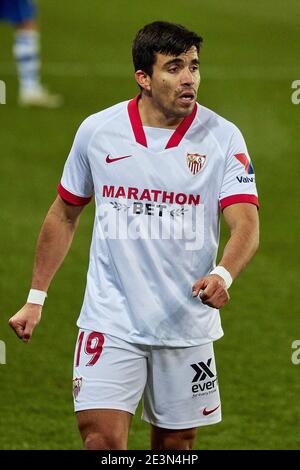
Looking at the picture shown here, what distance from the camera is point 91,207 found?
42.4 ft

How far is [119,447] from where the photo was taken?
5777 mm

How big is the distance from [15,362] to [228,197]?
358 cm

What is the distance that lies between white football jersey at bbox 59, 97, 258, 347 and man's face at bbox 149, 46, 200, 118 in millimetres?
127

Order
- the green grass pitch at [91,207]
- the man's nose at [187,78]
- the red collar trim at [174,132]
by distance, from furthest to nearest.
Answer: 1. the green grass pitch at [91,207]
2. the red collar trim at [174,132]
3. the man's nose at [187,78]

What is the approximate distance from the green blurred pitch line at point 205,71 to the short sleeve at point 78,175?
1291 centimetres

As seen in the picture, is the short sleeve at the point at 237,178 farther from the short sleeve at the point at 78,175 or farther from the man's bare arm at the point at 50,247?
the man's bare arm at the point at 50,247

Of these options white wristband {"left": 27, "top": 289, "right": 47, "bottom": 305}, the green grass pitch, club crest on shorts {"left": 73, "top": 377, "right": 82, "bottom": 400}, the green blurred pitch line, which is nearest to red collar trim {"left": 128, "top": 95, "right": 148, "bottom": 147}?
Answer: white wristband {"left": 27, "top": 289, "right": 47, "bottom": 305}

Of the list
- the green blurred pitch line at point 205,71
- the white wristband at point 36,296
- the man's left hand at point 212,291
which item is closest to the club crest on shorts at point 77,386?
the white wristband at point 36,296

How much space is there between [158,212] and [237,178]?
0.38 m

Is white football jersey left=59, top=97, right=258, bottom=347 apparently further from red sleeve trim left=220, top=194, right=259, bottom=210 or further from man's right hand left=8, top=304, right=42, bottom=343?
man's right hand left=8, top=304, right=42, bottom=343

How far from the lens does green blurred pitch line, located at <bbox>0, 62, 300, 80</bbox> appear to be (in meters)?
19.1

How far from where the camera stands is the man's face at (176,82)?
19.1ft

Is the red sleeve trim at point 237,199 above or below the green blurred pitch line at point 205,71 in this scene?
below
